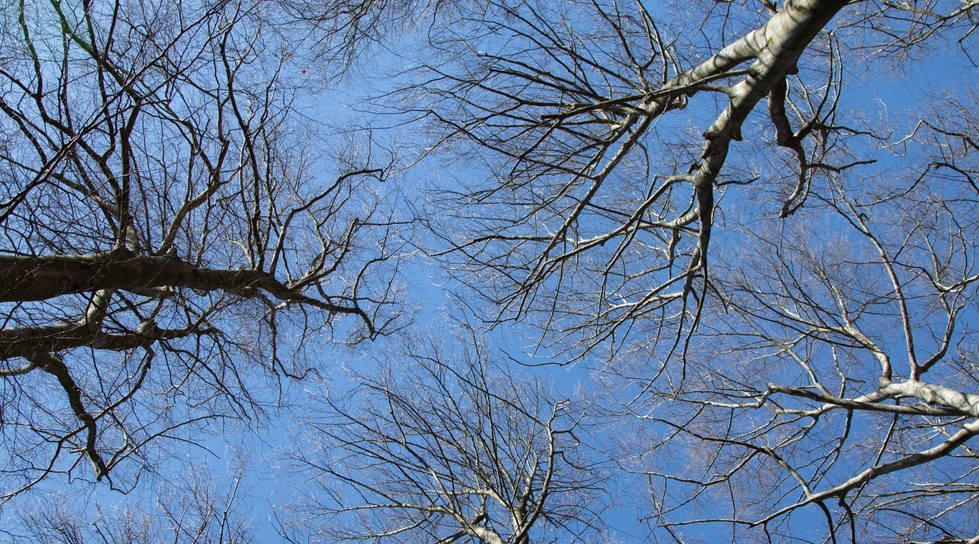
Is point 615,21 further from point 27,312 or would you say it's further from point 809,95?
point 27,312

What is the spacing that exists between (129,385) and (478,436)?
2.90 metres

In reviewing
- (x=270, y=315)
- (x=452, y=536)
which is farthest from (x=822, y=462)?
(x=270, y=315)

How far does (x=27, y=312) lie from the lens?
3316 millimetres

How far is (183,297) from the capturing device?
431cm

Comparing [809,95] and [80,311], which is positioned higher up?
[809,95]

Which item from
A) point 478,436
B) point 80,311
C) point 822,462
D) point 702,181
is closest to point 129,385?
point 80,311

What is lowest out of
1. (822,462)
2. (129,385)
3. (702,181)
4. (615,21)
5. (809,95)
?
(129,385)

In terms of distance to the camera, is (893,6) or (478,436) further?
(478,436)

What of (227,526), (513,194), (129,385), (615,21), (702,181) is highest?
(615,21)

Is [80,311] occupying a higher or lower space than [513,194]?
lower

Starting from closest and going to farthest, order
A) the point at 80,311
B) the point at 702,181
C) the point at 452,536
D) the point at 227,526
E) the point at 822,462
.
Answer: the point at 702,181
the point at 80,311
the point at 822,462
the point at 452,536
the point at 227,526

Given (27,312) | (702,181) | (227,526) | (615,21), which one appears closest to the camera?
(27,312)

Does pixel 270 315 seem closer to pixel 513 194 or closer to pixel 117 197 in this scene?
pixel 117 197

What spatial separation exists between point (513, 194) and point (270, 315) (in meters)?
2.84
